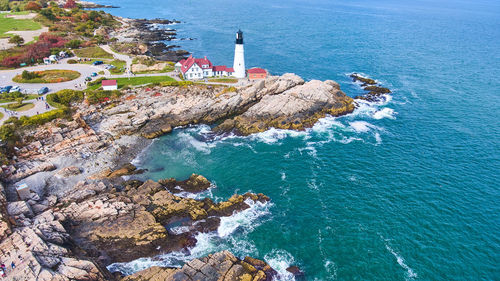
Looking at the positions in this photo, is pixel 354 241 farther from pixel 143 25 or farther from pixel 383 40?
pixel 143 25

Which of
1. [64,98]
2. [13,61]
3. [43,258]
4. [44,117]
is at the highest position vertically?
[13,61]

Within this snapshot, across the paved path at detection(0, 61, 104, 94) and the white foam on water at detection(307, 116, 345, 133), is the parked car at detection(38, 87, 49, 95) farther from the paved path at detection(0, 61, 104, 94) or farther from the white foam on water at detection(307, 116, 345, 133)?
the white foam on water at detection(307, 116, 345, 133)

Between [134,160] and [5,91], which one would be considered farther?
[5,91]

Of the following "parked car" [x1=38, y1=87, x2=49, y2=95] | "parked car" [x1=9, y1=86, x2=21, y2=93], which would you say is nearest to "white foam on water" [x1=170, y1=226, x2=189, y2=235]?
"parked car" [x1=38, y1=87, x2=49, y2=95]

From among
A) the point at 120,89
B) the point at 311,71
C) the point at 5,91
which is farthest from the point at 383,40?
the point at 5,91

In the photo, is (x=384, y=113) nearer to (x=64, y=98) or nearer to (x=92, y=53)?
(x=64, y=98)

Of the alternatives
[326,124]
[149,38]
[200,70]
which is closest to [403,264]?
[326,124]

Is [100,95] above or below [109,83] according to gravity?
below
